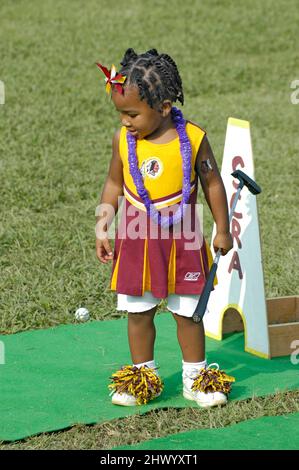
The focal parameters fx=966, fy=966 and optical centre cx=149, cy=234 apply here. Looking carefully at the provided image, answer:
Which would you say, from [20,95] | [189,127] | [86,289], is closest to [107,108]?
[20,95]

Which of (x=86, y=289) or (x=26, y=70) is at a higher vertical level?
(x=26, y=70)

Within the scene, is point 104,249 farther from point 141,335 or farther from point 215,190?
point 215,190

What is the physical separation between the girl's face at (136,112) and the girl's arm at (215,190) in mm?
257

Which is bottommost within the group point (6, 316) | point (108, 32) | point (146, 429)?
point (146, 429)

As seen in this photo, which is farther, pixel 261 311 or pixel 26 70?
pixel 26 70

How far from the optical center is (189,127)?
431 centimetres

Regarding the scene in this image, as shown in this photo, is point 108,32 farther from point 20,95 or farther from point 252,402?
point 252,402

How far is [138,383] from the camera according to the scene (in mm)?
4418

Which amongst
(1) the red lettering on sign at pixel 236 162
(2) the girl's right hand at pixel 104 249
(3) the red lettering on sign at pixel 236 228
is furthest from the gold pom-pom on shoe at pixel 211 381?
(1) the red lettering on sign at pixel 236 162

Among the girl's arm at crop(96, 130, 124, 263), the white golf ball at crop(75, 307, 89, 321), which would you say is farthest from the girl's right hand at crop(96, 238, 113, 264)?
the white golf ball at crop(75, 307, 89, 321)

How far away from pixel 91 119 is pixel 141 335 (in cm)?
563

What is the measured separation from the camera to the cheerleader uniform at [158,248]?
429 cm

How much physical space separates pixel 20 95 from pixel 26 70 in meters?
0.91

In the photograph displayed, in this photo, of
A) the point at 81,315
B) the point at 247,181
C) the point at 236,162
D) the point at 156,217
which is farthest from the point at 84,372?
the point at 236,162
